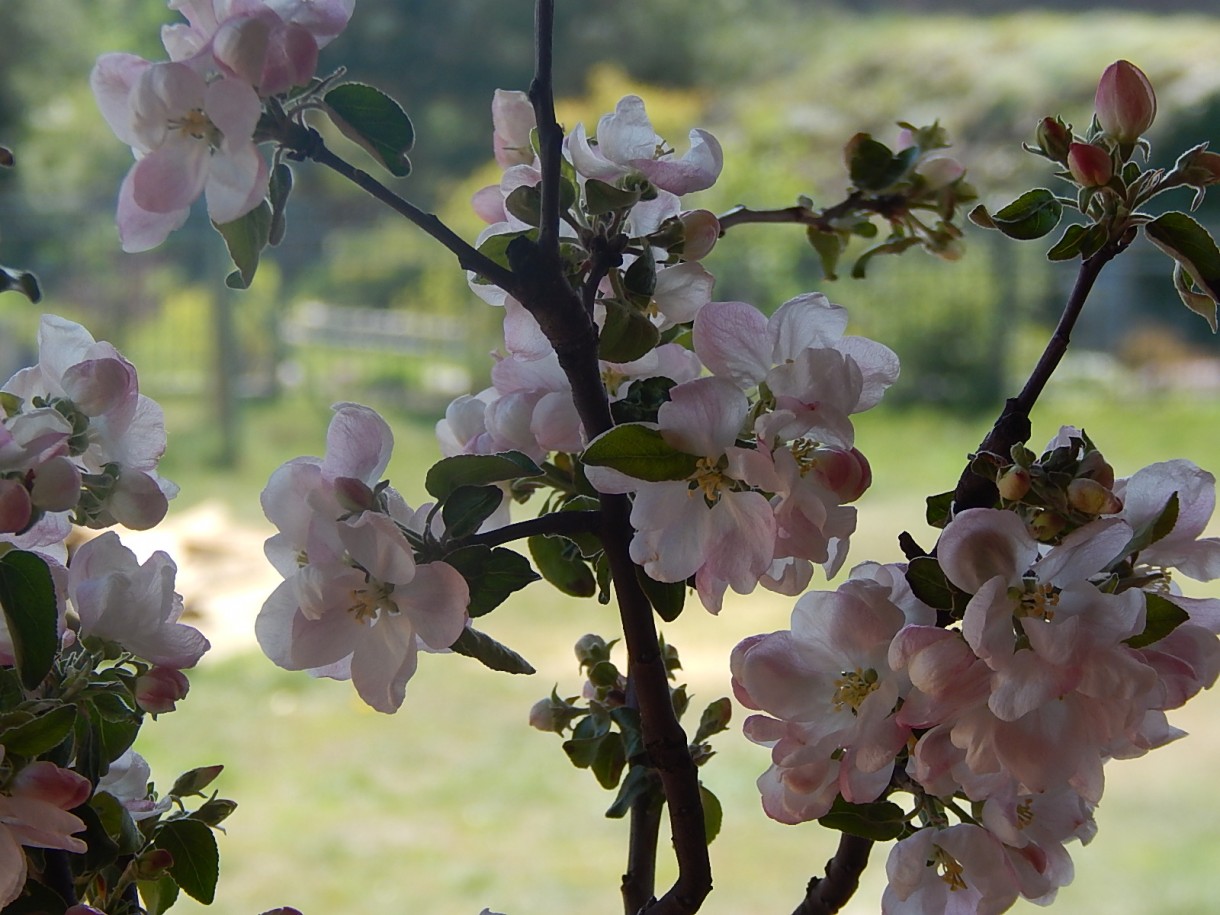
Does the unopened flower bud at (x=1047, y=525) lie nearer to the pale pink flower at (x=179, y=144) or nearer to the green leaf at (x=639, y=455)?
the green leaf at (x=639, y=455)

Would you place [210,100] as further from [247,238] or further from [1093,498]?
[1093,498]

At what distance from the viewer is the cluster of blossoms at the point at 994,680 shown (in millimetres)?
278

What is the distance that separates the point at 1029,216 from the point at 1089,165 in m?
0.02

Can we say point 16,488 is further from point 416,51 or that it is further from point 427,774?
point 416,51

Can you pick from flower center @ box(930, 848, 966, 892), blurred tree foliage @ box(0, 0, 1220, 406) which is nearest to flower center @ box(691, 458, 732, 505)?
flower center @ box(930, 848, 966, 892)

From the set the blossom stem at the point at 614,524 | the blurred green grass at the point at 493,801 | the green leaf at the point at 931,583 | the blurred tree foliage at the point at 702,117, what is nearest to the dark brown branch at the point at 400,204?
the blossom stem at the point at 614,524

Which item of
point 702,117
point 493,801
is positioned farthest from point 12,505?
point 702,117

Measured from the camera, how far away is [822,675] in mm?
323

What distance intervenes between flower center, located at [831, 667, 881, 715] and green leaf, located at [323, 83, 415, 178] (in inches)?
5.9

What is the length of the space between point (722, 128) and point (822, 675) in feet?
24.6

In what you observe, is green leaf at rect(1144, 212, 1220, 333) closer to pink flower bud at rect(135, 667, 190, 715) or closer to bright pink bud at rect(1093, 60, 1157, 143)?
bright pink bud at rect(1093, 60, 1157, 143)

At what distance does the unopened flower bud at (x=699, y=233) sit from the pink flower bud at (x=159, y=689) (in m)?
→ 0.16

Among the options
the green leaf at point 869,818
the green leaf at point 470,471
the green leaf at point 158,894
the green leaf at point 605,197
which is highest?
the green leaf at point 605,197

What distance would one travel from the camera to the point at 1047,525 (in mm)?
293
